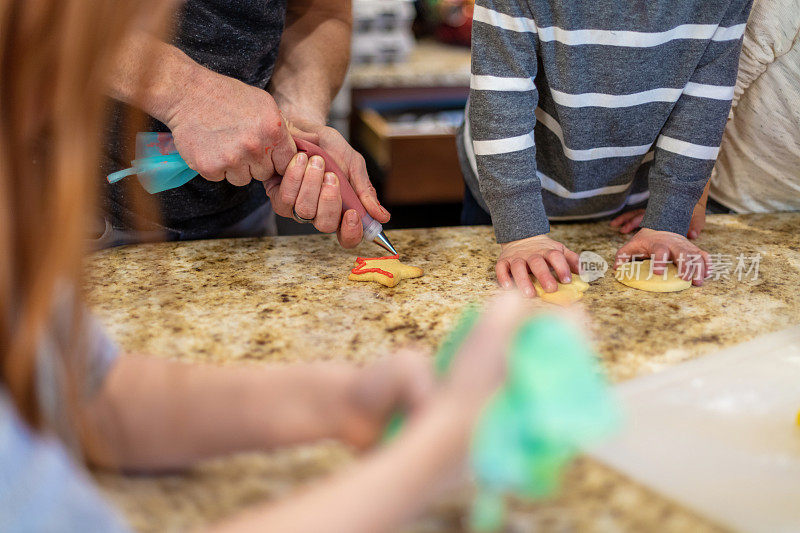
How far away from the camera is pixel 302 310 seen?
83cm

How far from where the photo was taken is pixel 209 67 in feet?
3.54

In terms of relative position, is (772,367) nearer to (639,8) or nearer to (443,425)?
(443,425)

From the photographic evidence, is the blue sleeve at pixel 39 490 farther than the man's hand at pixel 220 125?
No

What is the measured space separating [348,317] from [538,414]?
0.44 m

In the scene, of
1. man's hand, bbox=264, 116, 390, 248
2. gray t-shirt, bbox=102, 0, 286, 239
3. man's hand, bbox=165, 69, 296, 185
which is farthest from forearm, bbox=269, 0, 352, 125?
man's hand, bbox=165, 69, 296, 185

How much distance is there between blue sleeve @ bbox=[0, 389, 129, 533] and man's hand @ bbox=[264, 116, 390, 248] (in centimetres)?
60

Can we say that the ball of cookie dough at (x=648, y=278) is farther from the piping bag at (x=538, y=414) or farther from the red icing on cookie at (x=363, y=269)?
the piping bag at (x=538, y=414)

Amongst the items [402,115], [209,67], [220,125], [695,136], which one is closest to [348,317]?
[220,125]

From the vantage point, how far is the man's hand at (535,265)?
901 mm

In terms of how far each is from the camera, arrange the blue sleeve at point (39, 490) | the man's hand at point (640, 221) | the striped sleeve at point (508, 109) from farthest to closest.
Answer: the man's hand at point (640, 221), the striped sleeve at point (508, 109), the blue sleeve at point (39, 490)

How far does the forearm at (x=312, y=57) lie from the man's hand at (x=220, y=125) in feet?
0.94

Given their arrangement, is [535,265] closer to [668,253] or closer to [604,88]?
[668,253]

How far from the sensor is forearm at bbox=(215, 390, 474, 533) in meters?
0.39

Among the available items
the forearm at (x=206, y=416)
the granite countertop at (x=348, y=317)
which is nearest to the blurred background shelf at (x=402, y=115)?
the granite countertop at (x=348, y=317)
